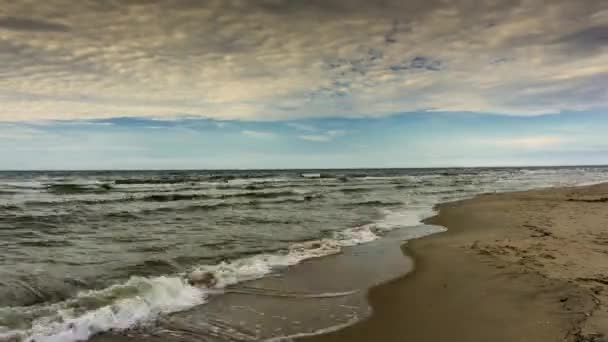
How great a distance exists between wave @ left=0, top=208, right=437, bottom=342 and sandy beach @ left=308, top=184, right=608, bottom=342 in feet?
6.73

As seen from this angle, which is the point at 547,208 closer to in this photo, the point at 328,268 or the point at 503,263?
the point at 503,263

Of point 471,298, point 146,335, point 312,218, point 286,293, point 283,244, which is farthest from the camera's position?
point 312,218

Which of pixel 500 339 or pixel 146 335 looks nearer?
pixel 500 339

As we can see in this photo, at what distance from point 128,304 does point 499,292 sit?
4664mm

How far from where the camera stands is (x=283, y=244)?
965 centimetres

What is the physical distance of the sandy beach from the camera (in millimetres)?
4156

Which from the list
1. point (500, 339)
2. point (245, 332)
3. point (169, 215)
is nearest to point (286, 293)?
point (245, 332)

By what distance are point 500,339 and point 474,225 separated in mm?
9087

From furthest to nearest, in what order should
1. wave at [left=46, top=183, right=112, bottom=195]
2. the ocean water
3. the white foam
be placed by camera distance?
1. wave at [left=46, top=183, right=112, bottom=195]
2. the ocean water
3. the white foam

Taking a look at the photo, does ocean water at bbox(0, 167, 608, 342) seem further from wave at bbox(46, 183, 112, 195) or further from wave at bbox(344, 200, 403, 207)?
wave at bbox(46, 183, 112, 195)

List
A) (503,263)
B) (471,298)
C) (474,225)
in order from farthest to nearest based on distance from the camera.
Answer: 1. (474,225)
2. (503,263)
3. (471,298)

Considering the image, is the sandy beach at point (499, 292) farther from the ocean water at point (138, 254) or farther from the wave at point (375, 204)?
the wave at point (375, 204)

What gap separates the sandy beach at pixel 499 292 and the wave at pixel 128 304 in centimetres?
205

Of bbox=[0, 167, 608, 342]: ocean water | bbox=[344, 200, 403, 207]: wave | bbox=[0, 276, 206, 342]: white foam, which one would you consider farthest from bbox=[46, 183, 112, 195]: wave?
bbox=[0, 276, 206, 342]: white foam
